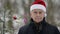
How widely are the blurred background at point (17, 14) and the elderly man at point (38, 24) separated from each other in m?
1.23

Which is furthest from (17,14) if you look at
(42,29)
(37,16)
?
Result: (37,16)

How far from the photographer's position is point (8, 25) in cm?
430

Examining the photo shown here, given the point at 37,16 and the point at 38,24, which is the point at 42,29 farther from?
the point at 37,16

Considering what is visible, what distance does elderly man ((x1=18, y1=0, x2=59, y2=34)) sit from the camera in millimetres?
2727

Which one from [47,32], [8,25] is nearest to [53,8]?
[8,25]

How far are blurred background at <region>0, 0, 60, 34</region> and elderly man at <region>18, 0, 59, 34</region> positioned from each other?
123 centimetres

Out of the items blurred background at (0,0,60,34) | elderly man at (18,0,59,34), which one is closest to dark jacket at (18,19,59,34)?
elderly man at (18,0,59,34)

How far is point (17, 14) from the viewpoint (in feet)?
Result: 17.5

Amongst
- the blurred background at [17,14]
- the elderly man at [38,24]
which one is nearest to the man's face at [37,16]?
the elderly man at [38,24]

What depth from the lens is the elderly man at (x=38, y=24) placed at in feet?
8.95

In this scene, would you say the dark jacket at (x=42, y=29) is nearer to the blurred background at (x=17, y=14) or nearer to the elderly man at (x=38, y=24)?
the elderly man at (x=38, y=24)

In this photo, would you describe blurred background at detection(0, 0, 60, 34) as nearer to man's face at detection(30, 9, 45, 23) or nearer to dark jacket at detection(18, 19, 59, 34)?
dark jacket at detection(18, 19, 59, 34)

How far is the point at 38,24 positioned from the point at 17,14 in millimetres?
2586

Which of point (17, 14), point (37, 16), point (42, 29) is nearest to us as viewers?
point (37, 16)
